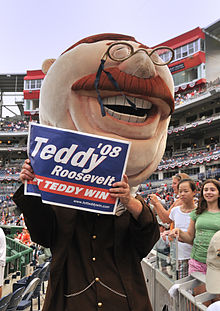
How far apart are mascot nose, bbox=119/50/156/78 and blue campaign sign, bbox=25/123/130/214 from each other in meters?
0.51

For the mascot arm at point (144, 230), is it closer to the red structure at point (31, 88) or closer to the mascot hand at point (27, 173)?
the mascot hand at point (27, 173)

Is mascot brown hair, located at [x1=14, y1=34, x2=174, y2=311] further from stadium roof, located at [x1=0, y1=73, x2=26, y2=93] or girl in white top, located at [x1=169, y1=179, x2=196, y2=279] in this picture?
stadium roof, located at [x1=0, y1=73, x2=26, y2=93]

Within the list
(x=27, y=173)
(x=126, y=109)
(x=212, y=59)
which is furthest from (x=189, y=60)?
(x=27, y=173)

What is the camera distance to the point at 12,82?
42.5 meters

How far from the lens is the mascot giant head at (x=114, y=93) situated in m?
1.67

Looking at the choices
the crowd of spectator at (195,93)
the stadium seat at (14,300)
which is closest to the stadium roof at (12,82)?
the crowd of spectator at (195,93)

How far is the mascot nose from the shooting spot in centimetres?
165

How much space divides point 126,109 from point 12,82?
44652 millimetres

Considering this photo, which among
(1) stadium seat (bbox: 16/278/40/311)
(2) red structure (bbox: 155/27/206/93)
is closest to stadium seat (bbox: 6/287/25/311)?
(1) stadium seat (bbox: 16/278/40/311)

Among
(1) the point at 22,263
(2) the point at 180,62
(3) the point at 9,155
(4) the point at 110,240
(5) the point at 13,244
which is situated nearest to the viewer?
(4) the point at 110,240

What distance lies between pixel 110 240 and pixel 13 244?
8.71 m

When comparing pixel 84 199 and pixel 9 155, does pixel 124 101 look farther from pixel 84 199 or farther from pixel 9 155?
pixel 9 155

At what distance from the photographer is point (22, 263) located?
6988 mm

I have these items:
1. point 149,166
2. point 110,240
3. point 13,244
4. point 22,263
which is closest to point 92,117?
point 149,166
